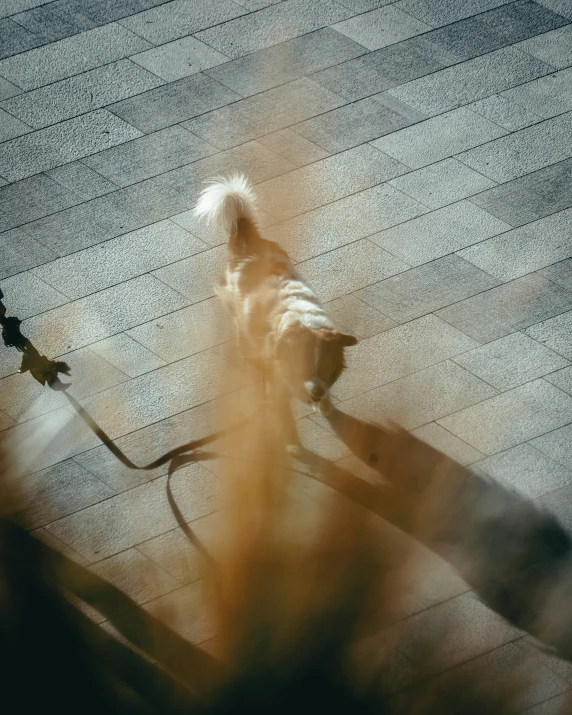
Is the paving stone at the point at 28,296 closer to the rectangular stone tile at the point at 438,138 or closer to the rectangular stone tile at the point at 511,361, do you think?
the rectangular stone tile at the point at 511,361

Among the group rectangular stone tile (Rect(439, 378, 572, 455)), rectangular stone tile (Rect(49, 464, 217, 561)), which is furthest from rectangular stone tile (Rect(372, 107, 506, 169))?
rectangular stone tile (Rect(49, 464, 217, 561))

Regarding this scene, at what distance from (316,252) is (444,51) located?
10.1 ft

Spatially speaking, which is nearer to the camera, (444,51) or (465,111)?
(465,111)

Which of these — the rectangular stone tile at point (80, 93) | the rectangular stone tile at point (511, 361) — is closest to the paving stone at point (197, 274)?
the rectangular stone tile at point (511, 361)

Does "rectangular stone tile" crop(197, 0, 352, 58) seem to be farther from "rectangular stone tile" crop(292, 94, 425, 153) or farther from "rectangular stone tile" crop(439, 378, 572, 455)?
"rectangular stone tile" crop(439, 378, 572, 455)

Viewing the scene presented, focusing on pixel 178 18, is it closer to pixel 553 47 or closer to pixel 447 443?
pixel 553 47

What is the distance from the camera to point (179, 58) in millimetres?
10008

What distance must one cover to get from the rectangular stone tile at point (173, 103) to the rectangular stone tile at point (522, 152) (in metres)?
2.36

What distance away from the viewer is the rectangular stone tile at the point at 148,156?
348 inches

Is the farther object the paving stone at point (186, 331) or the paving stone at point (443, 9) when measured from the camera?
the paving stone at point (443, 9)

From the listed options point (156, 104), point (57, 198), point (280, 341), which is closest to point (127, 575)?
point (280, 341)

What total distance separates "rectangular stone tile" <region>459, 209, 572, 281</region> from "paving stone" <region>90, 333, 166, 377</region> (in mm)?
2545

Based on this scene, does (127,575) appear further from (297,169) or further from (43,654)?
(297,169)

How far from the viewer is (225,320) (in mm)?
7574
